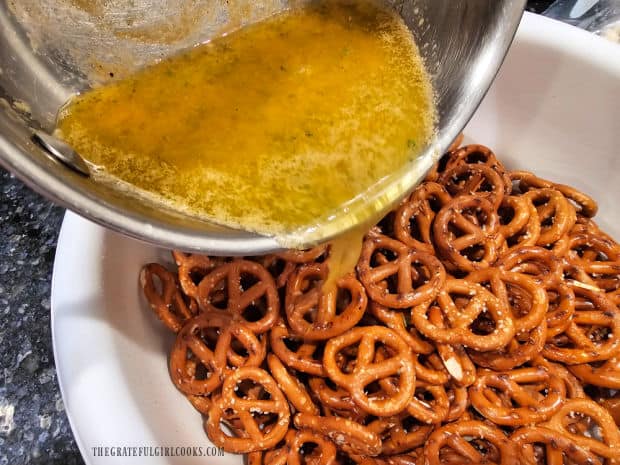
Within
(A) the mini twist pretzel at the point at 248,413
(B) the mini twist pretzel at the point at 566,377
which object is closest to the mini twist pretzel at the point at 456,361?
(B) the mini twist pretzel at the point at 566,377

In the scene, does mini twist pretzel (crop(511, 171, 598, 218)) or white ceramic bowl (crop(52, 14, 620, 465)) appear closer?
white ceramic bowl (crop(52, 14, 620, 465))

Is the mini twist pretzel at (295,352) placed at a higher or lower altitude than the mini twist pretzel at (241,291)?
A: lower

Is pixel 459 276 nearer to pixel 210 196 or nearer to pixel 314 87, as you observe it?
pixel 314 87

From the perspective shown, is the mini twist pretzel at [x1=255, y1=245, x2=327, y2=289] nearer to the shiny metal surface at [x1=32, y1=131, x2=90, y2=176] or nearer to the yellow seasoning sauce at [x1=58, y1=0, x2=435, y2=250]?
the yellow seasoning sauce at [x1=58, y1=0, x2=435, y2=250]

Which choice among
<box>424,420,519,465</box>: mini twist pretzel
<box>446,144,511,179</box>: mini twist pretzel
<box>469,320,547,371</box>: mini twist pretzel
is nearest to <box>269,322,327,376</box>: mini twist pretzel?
<box>424,420,519,465</box>: mini twist pretzel

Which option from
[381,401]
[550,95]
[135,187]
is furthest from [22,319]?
[550,95]

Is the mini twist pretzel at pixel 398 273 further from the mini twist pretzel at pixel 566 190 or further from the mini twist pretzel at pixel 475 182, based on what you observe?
the mini twist pretzel at pixel 566 190
